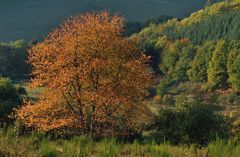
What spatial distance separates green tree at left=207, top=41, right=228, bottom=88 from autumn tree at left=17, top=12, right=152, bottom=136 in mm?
130062

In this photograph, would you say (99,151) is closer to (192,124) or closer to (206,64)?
(192,124)

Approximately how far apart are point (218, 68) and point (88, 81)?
133210mm

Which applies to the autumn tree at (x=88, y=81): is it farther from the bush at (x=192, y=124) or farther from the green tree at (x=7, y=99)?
the bush at (x=192, y=124)

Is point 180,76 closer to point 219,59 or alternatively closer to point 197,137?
point 219,59

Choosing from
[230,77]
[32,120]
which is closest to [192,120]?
[32,120]

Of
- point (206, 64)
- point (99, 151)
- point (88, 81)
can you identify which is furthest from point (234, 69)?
point (99, 151)

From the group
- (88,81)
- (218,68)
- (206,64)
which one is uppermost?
(206,64)

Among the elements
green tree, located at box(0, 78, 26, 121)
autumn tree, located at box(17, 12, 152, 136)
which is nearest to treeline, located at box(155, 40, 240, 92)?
green tree, located at box(0, 78, 26, 121)

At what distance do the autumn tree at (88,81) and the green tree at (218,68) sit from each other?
427 feet

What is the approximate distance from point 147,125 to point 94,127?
3.50 metres

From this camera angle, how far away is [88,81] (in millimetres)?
31781

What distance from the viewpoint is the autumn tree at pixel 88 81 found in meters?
30.9

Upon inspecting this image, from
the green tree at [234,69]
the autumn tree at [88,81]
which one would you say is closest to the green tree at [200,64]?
the green tree at [234,69]

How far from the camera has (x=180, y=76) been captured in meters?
185
